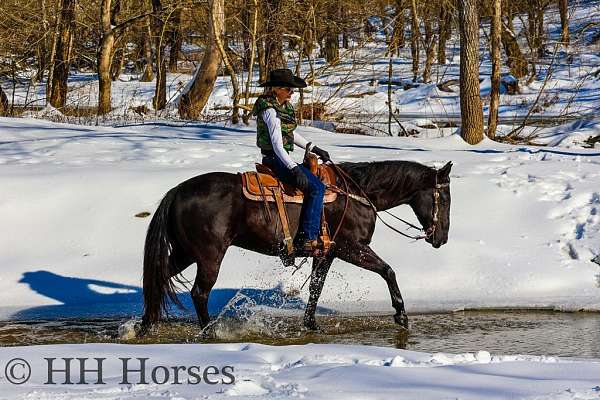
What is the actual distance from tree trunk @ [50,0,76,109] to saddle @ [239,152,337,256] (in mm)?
19952

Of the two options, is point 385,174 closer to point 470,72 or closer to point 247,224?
point 247,224

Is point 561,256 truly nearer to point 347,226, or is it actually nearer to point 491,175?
point 491,175

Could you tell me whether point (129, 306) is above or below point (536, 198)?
below

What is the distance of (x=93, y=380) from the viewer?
525 centimetres

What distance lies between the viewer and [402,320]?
336 inches

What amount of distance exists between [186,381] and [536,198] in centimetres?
775

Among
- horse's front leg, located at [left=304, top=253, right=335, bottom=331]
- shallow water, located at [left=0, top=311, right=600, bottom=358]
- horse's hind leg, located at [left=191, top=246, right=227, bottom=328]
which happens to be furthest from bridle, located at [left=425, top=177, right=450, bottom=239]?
horse's hind leg, located at [left=191, top=246, right=227, bottom=328]

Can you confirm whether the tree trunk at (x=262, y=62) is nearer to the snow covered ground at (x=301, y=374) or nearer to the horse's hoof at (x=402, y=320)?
the horse's hoof at (x=402, y=320)

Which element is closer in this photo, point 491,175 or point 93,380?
point 93,380

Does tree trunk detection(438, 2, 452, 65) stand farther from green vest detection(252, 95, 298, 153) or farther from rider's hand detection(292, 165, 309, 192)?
rider's hand detection(292, 165, 309, 192)

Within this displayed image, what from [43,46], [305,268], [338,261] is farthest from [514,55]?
[305,268]

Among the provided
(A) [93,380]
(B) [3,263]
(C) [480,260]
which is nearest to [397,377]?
(A) [93,380]

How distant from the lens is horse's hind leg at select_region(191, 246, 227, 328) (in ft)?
27.2

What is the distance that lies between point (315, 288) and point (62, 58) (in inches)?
818
